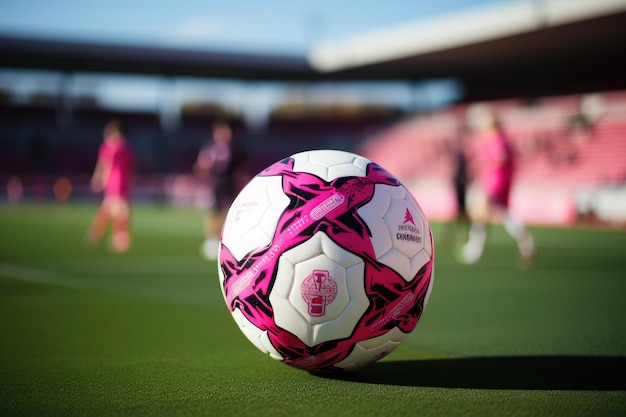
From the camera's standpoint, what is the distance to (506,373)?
3633mm

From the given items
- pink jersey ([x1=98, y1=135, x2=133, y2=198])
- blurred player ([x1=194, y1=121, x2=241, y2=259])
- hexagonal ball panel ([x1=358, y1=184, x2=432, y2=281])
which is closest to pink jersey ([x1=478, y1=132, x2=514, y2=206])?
blurred player ([x1=194, y1=121, x2=241, y2=259])

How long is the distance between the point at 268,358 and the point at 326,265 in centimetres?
103

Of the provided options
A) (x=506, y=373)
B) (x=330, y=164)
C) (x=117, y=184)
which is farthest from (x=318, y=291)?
(x=117, y=184)

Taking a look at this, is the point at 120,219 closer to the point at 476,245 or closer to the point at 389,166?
the point at 476,245

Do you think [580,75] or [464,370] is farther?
[580,75]

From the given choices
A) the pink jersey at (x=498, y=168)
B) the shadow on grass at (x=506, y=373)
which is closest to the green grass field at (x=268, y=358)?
the shadow on grass at (x=506, y=373)

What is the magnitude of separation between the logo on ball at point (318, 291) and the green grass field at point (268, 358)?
40 cm

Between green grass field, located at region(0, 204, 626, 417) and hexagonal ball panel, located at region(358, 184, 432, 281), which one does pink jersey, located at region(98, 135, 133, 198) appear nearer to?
green grass field, located at region(0, 204, 626, 417)

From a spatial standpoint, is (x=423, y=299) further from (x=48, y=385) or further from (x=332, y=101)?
(x=332, y=101)

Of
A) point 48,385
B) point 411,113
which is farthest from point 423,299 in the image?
point 411,113

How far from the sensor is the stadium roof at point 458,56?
26.2 metres

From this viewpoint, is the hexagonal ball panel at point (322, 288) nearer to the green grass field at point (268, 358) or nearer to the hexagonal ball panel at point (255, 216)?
the hexagonal ball panel at point (255, 216)

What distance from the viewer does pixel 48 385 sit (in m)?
3.30

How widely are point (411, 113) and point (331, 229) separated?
42154 mm
